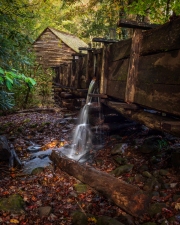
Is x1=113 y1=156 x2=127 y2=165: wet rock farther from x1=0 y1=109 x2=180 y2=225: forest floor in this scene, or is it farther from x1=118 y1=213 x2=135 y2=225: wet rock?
x1=118 y1=213 x2=135 y2=225: wet rock

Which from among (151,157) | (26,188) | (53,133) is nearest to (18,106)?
(53,133)

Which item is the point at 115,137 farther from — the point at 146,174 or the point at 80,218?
the point at 80,218

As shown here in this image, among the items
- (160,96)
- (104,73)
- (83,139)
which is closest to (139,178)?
(160,96)

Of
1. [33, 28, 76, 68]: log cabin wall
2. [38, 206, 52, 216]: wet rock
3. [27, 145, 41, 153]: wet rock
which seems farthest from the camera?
[33, 28, 76, 68]: log cabin wall

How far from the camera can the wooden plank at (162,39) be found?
2738 mm

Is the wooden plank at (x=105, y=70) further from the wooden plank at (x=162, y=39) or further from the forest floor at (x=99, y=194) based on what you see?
the wooden plank at (x=162, y=39)

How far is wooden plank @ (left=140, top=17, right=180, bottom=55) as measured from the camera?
2738 mm

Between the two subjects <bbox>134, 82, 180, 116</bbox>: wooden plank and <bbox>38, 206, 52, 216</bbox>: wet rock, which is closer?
<bbox>134, 82, 180, 116</bbox>: wooden plank

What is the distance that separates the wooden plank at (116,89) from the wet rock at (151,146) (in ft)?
4.98

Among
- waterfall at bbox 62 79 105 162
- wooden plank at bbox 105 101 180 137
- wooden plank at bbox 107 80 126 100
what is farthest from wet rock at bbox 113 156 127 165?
wooden plank at bbox 107 80 126 100

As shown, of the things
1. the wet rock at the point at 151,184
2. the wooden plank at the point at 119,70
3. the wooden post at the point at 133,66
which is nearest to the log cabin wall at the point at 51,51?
the wooden plank at the point at 119,70

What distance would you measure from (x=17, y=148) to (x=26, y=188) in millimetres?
2646

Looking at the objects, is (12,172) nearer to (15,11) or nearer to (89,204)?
(89,204)

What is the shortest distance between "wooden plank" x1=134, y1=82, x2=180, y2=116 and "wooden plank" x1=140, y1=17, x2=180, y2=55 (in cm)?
59
